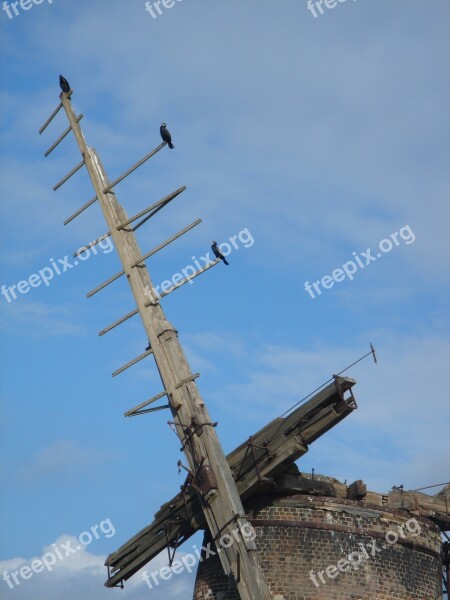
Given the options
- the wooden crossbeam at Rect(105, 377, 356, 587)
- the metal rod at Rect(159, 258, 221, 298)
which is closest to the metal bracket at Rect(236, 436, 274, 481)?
the wooden crossbeam at Rect(105, 377, 356, 587)

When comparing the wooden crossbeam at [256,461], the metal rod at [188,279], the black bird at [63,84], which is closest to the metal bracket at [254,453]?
the wooden crossbeam at [256,461]

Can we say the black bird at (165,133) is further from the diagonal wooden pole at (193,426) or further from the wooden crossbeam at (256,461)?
the wooden crossbeam at (256,461)

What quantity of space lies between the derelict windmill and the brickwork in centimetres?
56

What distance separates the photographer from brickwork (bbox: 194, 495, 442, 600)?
22688mm

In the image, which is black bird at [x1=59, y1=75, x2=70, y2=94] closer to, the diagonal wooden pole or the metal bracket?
the diagonal wooden pole

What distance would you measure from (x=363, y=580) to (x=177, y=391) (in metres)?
4.57

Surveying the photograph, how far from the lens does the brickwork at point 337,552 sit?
893 inches

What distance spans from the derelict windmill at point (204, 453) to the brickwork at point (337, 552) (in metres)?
0.56


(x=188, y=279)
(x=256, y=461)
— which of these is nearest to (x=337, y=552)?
(x=256, y=461)

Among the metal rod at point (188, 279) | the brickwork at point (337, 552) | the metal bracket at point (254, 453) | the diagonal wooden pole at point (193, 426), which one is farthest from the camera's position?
the metal rod at point (188, 279)

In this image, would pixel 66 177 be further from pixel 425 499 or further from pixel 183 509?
pixel 425 499

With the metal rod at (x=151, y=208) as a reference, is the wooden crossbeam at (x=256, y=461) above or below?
below

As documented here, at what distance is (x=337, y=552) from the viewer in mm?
22875

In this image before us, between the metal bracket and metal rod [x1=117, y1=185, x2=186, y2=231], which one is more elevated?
metal rod [x1=117, y1=185, x2=186, y2=231]
